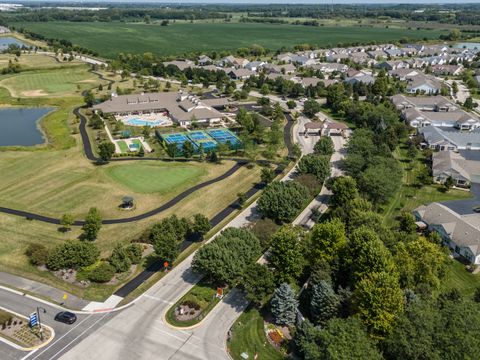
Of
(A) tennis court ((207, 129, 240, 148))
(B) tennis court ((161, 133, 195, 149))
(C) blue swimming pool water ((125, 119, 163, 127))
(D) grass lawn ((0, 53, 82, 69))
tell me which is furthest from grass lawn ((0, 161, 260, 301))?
(D) grass lawn ((0, 53, 82, 69))

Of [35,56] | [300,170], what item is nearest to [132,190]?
[300,170]

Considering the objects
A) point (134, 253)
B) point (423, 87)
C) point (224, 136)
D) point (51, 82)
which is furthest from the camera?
point (51, 82)

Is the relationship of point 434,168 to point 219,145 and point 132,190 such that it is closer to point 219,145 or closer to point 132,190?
point 219,145

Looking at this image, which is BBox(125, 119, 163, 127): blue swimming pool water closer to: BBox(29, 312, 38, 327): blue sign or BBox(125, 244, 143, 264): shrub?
BBox(125, 244, 143, 264): shrub

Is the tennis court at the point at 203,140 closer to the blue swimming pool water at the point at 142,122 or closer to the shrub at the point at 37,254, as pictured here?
the blue swimming pool water at the point at 142,122

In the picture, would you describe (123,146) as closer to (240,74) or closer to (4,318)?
(4,318)

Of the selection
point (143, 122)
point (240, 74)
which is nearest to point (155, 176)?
point (143, 122)
